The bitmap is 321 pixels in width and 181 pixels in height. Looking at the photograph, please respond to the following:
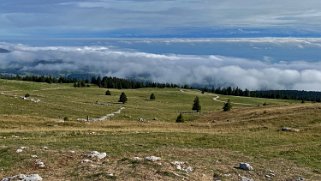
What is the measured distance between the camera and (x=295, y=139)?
40031mm

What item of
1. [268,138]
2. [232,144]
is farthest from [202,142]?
[268,138]

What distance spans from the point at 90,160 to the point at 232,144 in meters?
14.0

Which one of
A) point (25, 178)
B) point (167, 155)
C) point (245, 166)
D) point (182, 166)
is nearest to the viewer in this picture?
point (25, 178)

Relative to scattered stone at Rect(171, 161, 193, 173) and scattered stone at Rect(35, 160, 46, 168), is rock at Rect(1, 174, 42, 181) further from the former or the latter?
scattered stone at Rect(171, 161, 193, 173)

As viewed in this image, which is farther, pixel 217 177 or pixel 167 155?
pixel 167 155

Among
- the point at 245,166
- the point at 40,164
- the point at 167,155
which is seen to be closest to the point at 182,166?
the point at 167,155

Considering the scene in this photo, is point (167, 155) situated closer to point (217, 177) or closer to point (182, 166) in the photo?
point (182, 166)

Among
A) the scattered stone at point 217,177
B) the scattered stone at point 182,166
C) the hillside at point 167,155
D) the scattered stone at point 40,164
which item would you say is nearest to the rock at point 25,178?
the hillside at point 167,155

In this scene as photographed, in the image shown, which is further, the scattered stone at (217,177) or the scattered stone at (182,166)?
the scattered stone at (182,166)

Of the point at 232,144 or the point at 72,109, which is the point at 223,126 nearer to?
the point at 232,144

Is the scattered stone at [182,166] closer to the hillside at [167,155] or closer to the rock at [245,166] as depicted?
the hillside at [167,155]

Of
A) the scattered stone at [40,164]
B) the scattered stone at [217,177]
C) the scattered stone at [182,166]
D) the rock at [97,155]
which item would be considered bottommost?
the scattered stone at [217,177]

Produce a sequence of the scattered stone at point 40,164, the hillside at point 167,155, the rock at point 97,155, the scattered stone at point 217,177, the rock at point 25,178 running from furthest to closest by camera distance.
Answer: the rock at point 97,155 → the scattered stone at point 40,164 → the scattered stone at point 217,177 → the hillside at point 167,155 → the rock at point 25,178

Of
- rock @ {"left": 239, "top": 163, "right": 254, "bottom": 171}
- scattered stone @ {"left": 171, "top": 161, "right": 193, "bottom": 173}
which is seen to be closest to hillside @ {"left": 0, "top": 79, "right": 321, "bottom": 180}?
scattered stone @ {"left": 171, "top": 161, "right": 193, "bottom": 173}
